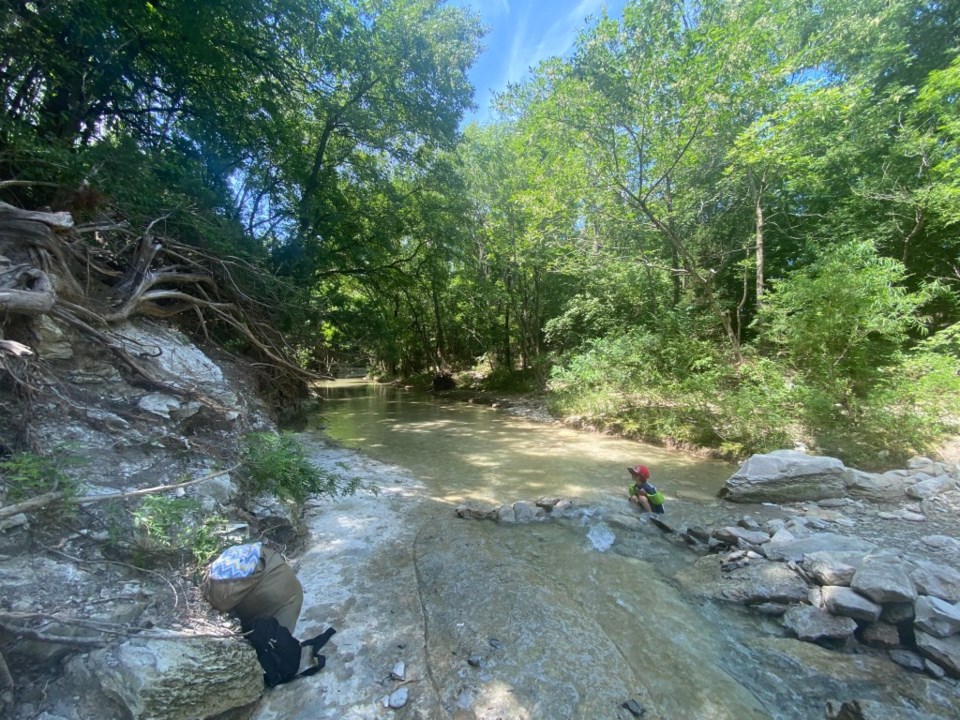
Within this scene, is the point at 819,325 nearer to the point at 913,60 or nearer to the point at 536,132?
the point at 536,132

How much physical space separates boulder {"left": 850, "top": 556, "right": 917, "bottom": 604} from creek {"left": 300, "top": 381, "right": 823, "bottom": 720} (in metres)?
0.72

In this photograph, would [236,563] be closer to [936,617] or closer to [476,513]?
[476,513]

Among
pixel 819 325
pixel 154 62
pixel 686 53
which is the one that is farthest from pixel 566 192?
pixel 154 62

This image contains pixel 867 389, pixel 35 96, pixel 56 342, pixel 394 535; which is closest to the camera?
pixel 56 342

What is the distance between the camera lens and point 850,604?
2.97 metres

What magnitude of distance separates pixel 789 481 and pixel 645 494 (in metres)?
2.08

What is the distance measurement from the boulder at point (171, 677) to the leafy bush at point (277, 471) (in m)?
2.12

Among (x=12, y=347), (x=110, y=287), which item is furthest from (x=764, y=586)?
(x=110, y=287)

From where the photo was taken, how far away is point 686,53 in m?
7.72

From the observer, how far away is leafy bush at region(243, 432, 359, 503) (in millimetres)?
4230

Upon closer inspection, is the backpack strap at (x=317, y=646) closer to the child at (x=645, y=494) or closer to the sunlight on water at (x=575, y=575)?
the sunlight on water at (x=575, y=575)

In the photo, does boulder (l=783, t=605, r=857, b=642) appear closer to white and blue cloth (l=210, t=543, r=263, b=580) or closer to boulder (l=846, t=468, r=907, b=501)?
boulder (l=846, t=468, r=907, b=501)

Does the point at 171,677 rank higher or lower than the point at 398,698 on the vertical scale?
higher

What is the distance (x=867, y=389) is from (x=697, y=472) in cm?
324
